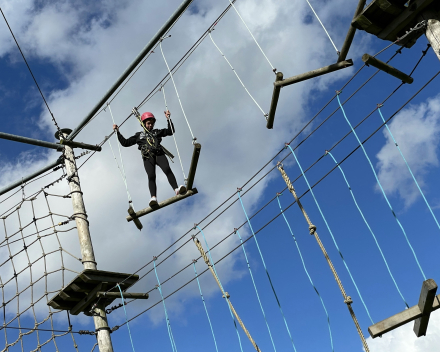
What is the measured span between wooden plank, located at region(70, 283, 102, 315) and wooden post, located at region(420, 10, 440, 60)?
16.5ft

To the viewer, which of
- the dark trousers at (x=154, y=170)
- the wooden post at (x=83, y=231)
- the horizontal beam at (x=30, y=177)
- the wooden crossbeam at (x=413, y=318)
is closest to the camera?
the wooden crossbeam at (x=413, y=318)

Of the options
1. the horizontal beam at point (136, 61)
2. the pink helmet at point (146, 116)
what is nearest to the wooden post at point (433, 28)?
the horizontal beam at point (136, 61)

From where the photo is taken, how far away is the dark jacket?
6.35 meters

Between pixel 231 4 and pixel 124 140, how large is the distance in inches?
91.6

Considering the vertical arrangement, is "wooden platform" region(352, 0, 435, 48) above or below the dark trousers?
below

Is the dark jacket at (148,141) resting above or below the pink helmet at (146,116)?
below

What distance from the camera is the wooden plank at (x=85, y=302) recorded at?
6699 millimetres

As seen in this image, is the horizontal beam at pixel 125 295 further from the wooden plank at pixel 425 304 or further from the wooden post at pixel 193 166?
the wooden plank at pixel 425 304

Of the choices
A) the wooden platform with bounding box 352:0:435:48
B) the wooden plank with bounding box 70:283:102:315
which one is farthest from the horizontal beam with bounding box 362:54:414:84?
the wooden plank with bounding box 70:283:102:315

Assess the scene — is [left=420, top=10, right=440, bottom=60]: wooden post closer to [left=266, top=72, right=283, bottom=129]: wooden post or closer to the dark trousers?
[left=266, top=72, right=283, bottom=129]: wooden post

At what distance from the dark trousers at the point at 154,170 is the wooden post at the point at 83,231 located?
5.25 ft

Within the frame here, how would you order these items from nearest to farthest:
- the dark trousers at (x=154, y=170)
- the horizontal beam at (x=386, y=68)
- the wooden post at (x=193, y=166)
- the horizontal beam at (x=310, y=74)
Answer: the horizontal beam at (x=386, y=68), the horizontal beam at (x=310, y=74), the wooden post at (x=193, y=166), the dark trousers at (x=154, y=170)

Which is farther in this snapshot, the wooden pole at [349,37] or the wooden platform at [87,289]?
the wooden platform at [87,289]

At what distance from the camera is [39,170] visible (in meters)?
8.45
